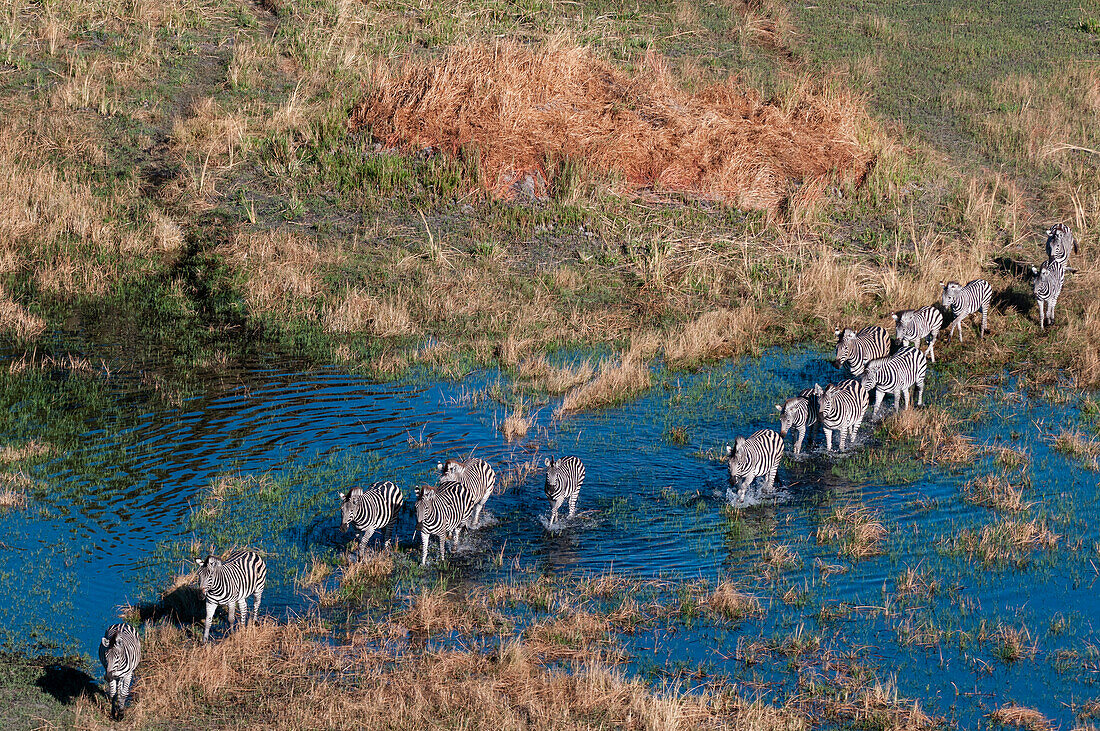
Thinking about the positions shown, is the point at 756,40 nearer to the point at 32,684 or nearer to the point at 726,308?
the point at 726,308

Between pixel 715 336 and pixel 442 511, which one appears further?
pixel 715 336

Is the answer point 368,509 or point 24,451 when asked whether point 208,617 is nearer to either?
point 368,509

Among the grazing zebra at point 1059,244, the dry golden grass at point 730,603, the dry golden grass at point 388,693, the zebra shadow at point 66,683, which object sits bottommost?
the zebra shadow at point 66,683

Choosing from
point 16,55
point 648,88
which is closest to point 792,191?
point 648,88

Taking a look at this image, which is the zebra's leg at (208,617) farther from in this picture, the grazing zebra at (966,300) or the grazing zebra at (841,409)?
the grazing zebra at (966,300)

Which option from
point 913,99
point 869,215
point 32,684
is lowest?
point 32,684

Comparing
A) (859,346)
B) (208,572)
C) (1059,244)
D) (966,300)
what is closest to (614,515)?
(208,572)

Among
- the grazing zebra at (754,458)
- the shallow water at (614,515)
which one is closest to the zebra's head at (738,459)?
the grazing zebra at (754,458)
